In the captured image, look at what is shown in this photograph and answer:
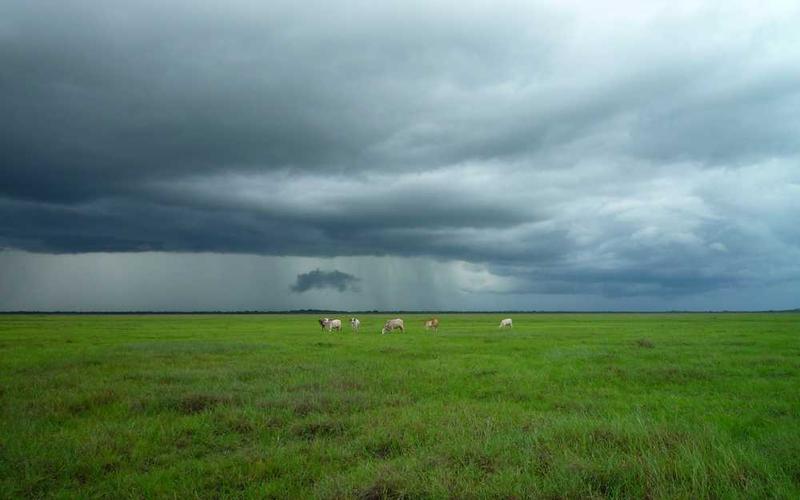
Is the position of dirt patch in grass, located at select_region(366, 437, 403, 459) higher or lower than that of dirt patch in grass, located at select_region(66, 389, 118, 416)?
lower

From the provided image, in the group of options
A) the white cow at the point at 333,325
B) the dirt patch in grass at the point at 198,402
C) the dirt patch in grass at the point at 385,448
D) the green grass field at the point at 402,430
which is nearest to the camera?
the green grass field at the point at 402,430

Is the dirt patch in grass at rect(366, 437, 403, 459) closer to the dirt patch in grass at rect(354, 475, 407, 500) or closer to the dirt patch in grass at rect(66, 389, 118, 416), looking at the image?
the dirt patch in grass at rect(354, 475, 407, 500)

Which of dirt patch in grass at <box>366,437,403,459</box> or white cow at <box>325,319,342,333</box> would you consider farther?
white cow at <box>325,319,342,333</box>

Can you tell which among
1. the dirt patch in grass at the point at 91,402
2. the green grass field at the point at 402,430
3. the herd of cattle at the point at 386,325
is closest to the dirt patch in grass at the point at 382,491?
the green grass field at the point at 402,430

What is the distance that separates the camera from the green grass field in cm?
718

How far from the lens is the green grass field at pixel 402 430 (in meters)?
7.18

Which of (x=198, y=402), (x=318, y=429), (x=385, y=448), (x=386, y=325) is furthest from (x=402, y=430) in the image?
(x=386, y=325)

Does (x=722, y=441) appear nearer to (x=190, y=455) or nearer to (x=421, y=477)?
(x=421, y=477)

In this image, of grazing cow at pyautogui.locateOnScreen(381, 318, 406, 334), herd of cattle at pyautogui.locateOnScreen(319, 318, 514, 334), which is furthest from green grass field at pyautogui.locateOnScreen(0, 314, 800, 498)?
herd of cattle at pyautogui.locateOnScreen(319, 318, 514, 334)

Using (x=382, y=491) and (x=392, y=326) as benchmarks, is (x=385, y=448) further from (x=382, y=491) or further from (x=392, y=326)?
(x=392, y=326)

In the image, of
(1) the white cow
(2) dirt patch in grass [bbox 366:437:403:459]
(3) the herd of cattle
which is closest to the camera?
(2) dirt patch in grass [bbox 366:437:403:459]

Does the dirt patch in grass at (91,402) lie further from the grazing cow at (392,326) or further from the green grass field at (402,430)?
the grazing cow at (392,326)

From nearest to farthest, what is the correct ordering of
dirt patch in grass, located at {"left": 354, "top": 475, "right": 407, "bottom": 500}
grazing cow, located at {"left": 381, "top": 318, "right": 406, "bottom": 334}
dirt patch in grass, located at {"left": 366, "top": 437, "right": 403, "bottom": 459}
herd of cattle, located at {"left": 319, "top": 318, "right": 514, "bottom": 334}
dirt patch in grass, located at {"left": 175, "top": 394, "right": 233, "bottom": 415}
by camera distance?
dirt patch in grass, located at {"left": 354, "top": 475, "right": 407, "bottom": 500} < dirt patch in grass, located at {"left": 366, "top": 437, "right": 403, "bottom": 459} < dirt patch in grass, located at {"left": 175, "top": 394, "right": 233, "bottom": 415} < grazing cow, located at {"left": 381, "top": 318, "right": 406, "bottom": 334} < herd of cattle, located at {"left": 319, "top": 318, "right": 514, "bottom": 334}

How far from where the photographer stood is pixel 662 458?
297 inches
